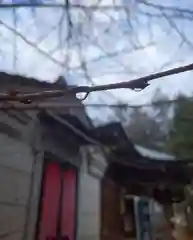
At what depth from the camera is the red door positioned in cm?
353

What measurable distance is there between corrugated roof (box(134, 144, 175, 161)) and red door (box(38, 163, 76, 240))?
1.18 m

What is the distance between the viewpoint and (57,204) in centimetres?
380

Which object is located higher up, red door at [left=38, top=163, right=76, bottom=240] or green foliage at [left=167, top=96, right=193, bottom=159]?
green foliage at [left=167, top=96, right=193, bottom=159]

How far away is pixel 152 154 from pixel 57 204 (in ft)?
5.99

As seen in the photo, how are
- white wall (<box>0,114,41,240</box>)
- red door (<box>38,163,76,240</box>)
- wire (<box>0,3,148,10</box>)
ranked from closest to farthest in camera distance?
wire (<box>0,3,148,10</box>), white wall (<box>0,114,41,240</box>), red door (<box>38,163,76,240</box>)

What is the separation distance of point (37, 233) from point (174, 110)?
92.7 inches

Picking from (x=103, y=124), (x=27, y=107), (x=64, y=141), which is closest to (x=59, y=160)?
(x=64, y=141)

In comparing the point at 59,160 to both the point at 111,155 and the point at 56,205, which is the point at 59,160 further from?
the point at 111,155

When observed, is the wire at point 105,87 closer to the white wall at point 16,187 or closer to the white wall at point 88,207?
the white wall at point 16,187

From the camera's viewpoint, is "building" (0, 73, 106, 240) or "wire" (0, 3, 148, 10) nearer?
"wire" (0, 3, 148, 10)

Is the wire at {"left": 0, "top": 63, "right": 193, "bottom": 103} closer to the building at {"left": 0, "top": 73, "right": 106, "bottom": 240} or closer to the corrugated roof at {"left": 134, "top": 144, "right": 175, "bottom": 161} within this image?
the building at {"left": 0, "top": 73, "right": 106, "bottom": 240}

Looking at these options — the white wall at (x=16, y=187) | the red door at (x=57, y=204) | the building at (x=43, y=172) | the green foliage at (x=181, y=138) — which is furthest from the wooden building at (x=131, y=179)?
the white wall at (x=16, y=187)

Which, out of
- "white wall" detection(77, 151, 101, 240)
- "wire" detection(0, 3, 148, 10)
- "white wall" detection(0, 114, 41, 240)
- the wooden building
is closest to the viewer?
"wire" detection(0, 3, 148, 10)

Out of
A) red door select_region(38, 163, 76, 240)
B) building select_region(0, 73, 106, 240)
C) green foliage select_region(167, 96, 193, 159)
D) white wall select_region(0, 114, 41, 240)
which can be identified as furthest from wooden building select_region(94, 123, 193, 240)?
white wall select_region(0, 114, 41, 240)
